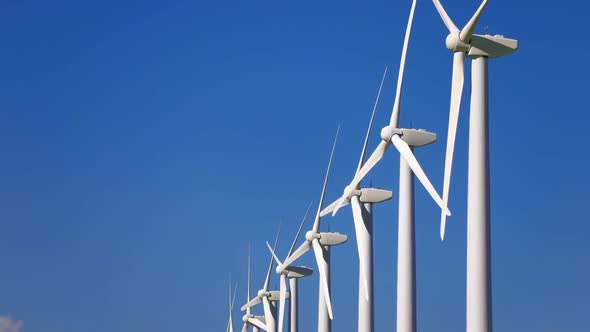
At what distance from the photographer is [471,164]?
5228 centimetres

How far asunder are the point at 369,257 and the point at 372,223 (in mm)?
3387

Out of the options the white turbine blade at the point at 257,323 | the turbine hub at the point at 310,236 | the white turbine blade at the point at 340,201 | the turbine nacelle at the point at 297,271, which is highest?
the white turbine blade at the point at 340,201

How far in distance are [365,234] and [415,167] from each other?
16.2 m

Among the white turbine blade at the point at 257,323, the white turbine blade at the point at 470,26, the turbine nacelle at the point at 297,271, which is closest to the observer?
the white turbine blade at the point at 470,26

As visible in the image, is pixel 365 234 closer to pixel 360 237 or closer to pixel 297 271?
pixel 360 237

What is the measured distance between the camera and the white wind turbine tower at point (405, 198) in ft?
218

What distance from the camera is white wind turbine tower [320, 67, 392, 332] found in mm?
74375

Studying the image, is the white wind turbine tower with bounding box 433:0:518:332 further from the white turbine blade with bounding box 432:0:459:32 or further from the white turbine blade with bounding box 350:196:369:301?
the white turbine blade with bounding box 350:196:369:301

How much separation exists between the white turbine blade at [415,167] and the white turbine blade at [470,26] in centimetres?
693

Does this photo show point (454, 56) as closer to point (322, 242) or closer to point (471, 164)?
point (471, 164)

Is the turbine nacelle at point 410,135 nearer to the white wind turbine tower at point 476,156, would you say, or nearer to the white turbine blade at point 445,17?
the white turbine blade at point 445,17

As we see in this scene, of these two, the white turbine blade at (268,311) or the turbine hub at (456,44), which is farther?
the white turbine blade at (268,311)

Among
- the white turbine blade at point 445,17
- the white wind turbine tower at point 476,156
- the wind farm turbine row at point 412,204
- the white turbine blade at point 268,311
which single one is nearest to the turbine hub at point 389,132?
the wind farm turbine row at point 412,204

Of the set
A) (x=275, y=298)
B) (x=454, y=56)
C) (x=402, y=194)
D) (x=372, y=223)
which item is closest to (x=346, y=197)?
(x=372, y=223)
